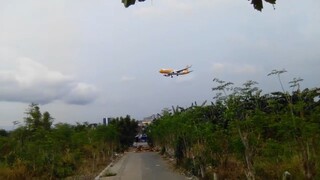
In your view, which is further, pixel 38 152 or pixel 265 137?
pixel 38 152

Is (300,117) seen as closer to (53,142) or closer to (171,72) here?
(53,142)

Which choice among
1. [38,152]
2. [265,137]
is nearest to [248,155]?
[265,137]

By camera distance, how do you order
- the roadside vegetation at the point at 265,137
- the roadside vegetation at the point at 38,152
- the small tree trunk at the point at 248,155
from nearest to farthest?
the roadside vegetation at the point at 265,137 < the small tree trunk at the point at 248,155 < the roadside vegetation at the point at 38,152

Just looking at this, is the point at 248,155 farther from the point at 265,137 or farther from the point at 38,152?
the point at 38,152

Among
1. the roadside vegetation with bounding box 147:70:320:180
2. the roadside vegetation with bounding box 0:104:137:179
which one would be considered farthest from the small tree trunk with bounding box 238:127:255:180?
the roadside vegetation with bounding box 0:104:137:179

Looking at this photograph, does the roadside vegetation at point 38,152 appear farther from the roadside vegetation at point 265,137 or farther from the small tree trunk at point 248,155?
the small tree trunk at point 248,155

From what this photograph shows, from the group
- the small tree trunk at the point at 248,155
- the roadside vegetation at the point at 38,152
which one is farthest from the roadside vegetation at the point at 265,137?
the roadside vegetation at the point at 38,152

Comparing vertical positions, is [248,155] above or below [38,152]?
below

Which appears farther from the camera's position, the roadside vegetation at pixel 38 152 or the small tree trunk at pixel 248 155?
the roadside vegetation at pixel 38 152

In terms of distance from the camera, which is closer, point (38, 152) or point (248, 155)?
point (248, 155)

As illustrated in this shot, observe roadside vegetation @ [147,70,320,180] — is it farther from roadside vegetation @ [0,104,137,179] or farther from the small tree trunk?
roadside vegetation @ [0,104,137,179]

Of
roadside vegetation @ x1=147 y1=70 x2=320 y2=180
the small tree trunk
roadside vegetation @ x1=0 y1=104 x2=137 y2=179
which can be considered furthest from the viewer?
roadside vegetation @ x1=0 y1=104 x2=137 y2=179

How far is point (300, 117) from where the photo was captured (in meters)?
9.13

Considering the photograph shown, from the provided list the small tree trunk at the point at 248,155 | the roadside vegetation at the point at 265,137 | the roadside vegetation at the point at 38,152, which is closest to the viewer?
the roadside vegetation at the point at 265,137
